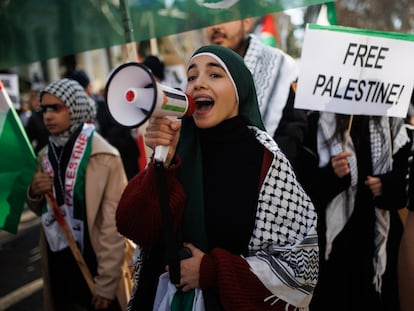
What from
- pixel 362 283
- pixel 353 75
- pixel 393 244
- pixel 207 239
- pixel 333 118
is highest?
pixel 353 75

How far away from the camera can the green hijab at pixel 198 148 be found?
174 cm

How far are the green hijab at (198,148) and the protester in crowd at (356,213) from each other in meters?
1.23

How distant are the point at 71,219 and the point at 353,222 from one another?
179cm

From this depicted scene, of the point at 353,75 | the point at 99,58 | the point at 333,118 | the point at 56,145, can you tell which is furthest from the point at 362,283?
the point at 99,58

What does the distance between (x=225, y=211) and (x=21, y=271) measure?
4100mm

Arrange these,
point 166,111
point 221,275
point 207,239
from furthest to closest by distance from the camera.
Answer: point 207,239 → point 221,275 → point 166,111

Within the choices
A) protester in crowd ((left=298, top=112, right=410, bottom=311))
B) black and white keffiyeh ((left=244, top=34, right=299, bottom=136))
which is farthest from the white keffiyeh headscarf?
black and white keffiyeh ((left=244, top=34, right=299, bottom=136))

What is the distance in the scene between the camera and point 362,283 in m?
3.08

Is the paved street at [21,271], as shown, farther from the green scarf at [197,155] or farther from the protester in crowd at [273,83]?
the green scarf at [197,155]

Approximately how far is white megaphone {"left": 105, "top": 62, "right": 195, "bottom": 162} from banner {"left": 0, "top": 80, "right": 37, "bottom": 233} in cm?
152

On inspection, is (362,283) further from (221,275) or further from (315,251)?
(221,275)

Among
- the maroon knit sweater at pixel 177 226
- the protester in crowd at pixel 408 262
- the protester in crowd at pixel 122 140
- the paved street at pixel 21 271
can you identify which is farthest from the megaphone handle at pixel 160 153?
the protester in crowd at pixel 122 140

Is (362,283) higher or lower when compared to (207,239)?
lower

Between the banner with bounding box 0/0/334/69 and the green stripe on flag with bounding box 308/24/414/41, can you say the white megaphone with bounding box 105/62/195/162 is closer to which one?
the banner with bounding box 0/0/334/69
